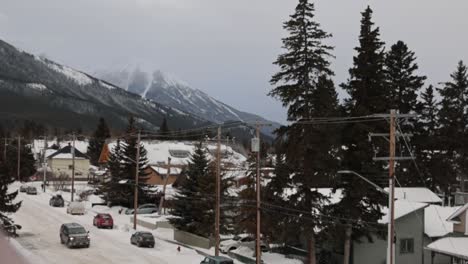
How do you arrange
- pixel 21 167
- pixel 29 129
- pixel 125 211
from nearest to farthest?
pixel 125 211 → pixel 21 167 → pixel 29 129

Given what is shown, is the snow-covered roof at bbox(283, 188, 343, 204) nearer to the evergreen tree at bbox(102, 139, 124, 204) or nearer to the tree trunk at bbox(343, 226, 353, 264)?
the tree trunk at bbox(343, 226, 353, 264)

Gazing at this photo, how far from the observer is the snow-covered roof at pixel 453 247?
3247 centimetres

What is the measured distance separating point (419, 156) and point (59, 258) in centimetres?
3982

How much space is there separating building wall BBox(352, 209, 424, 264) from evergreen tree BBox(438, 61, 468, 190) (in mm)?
22094

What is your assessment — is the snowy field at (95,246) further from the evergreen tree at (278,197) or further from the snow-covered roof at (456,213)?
the snow-covered roof at (456,213)

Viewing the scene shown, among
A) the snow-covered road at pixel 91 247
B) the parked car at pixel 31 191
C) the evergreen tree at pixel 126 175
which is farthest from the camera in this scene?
the parked car at pixel 31 191

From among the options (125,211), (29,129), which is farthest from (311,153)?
(29,129)

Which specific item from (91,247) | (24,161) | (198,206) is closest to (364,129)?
(198,206)

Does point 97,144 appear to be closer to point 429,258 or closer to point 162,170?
point 162,170

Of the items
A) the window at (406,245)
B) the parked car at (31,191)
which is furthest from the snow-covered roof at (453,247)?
the parked car at (31,191)

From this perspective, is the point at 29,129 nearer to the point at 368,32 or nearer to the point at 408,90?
the point at 408,90

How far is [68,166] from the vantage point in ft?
397

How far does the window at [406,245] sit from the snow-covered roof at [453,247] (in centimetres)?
384

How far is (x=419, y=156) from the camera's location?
58.8 m
